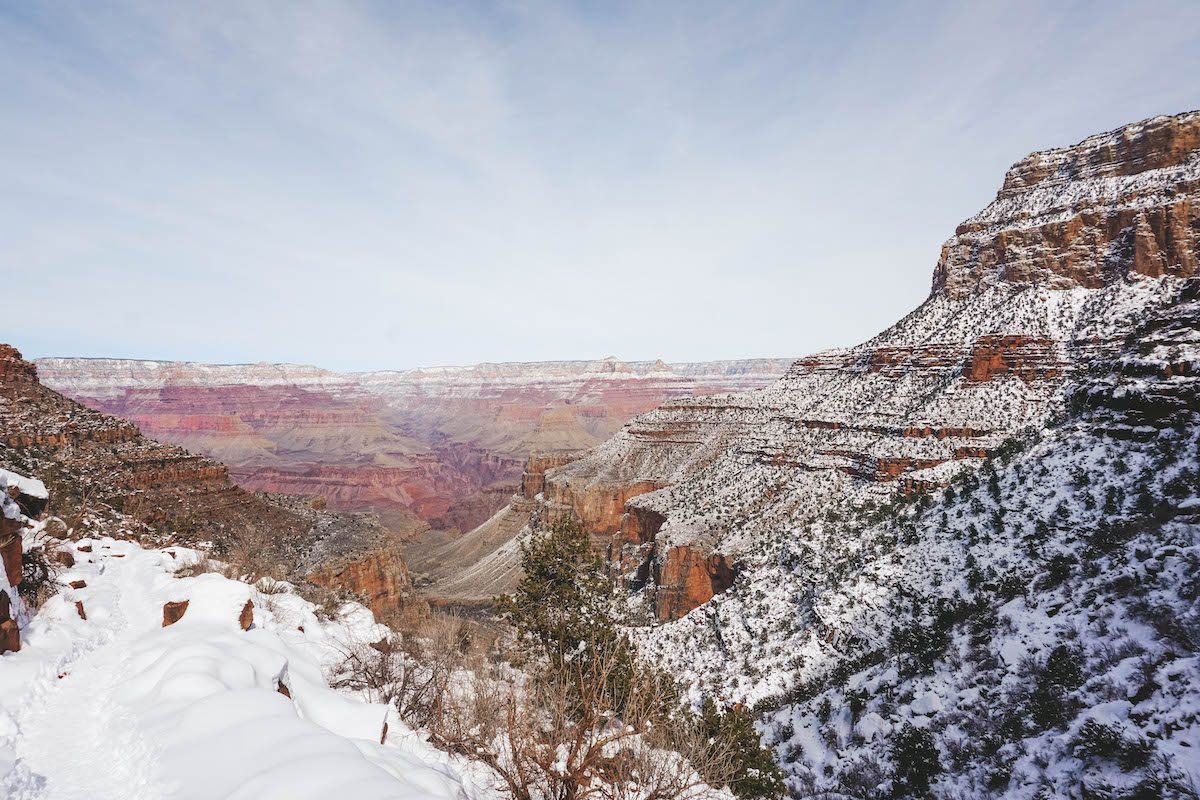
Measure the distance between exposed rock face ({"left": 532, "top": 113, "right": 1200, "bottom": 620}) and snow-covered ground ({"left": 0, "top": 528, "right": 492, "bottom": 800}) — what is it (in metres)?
24.6

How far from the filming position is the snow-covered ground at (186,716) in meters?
6.37

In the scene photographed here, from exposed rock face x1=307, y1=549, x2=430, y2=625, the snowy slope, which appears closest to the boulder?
the snowy slope

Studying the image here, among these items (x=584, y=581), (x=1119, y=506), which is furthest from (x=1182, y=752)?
(x=584, y=581)

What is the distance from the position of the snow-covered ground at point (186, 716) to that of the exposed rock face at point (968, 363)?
24595mm

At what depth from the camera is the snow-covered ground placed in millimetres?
6367

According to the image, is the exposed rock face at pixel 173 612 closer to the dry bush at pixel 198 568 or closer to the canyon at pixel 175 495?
the dry bush at pixel 198 568

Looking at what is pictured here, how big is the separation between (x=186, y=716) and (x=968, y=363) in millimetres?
45202

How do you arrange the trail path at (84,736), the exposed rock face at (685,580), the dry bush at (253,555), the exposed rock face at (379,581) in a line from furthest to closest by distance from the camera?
the exposed rock face at (685,580) < the exposed rock face at (379,581) < the dry bush at (253,555) < the trail path at (84,736)

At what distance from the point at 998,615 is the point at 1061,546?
3645 millimetres

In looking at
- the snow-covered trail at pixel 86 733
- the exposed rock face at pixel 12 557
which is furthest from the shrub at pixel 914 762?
the exposed rock face at pixel 12 557

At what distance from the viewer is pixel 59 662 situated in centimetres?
946

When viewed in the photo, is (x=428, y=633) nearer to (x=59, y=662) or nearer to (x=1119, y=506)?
(x=59, y=662)

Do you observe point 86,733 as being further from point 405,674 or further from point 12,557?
point 405,674

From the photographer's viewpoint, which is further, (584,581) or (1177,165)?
(1177,165)
